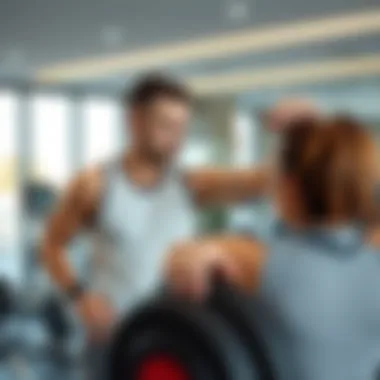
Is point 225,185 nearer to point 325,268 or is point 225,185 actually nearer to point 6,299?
point 325,268

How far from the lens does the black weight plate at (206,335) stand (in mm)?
674

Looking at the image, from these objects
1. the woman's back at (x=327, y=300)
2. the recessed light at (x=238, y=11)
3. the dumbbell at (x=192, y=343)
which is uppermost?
the recessed light at (x=238, y=11)

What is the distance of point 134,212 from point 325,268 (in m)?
0.27

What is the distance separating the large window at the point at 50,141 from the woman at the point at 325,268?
0.30 metres

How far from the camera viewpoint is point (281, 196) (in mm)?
636

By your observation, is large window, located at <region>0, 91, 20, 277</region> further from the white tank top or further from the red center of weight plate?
the red center of weight plate

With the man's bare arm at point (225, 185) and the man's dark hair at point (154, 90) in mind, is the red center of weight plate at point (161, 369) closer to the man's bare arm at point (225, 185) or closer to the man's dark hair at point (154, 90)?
the man's bare arm at point (225, 185)

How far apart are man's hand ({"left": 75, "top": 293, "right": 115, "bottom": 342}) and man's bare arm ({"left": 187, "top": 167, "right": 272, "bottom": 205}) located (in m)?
0.17

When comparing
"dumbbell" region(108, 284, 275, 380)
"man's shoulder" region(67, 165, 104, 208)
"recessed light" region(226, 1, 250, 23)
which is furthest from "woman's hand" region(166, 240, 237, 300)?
"recessed light" region(226, 1, 250, 23)

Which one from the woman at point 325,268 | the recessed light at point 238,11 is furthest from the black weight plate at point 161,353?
the recessed light at point 238,11

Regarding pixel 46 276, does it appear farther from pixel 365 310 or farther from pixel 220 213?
pixel 365 310

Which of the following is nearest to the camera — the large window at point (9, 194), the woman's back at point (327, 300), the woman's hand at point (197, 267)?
the woman's back at point (327, 300)

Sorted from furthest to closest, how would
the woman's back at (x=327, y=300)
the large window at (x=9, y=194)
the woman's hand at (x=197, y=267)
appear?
the large window at (x=9, y=194)
the woman's hand at (x=197, y=267)
the woman's back at (x=327, y=300)

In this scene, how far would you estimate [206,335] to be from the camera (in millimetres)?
685
